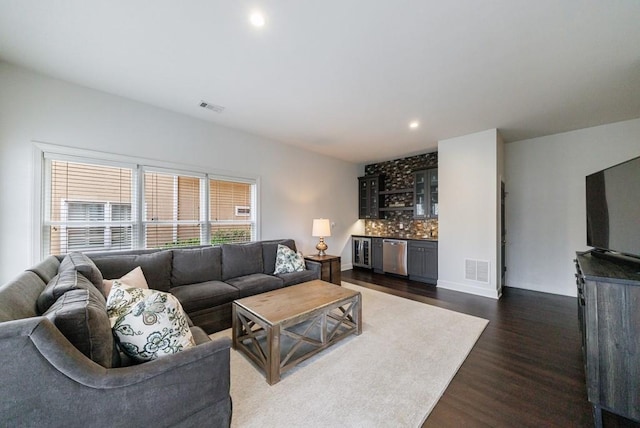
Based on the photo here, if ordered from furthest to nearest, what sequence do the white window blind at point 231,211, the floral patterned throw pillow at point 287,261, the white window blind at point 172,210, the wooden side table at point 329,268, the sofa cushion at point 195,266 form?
1. the wooden side table at point 329,268
2. the white window blind at point 231,211
3. the floral patterned throw pillow at point 287,261
4. the white window blind at point 172,210
5. the sofa cushion at point 195,266

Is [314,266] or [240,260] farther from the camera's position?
[314,266]

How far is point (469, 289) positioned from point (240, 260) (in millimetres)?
3907

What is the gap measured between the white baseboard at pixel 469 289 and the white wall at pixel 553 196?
1142mm

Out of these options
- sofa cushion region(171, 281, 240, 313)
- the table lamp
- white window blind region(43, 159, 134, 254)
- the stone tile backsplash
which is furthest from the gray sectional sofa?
the stone tile backsplash

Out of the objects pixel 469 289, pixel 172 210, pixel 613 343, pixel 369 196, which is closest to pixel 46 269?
pixel 172 210

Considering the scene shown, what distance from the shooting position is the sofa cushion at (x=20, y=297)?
0.97 meters

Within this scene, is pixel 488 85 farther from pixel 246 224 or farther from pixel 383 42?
pixel 246 224

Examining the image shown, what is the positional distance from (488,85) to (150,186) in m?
4.29

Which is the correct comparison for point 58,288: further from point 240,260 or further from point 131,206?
point 240,260

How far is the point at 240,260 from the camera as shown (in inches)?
136

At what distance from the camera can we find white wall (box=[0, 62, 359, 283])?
2.34 metres

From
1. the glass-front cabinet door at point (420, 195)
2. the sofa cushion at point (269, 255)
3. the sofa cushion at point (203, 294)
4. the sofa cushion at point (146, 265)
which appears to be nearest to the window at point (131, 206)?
the sofa cushion at point (146, 265)

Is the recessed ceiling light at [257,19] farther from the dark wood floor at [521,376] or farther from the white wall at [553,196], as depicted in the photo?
the white wall at [553,196]

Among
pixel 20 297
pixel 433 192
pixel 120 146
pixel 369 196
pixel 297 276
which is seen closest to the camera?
pixel 20 297
